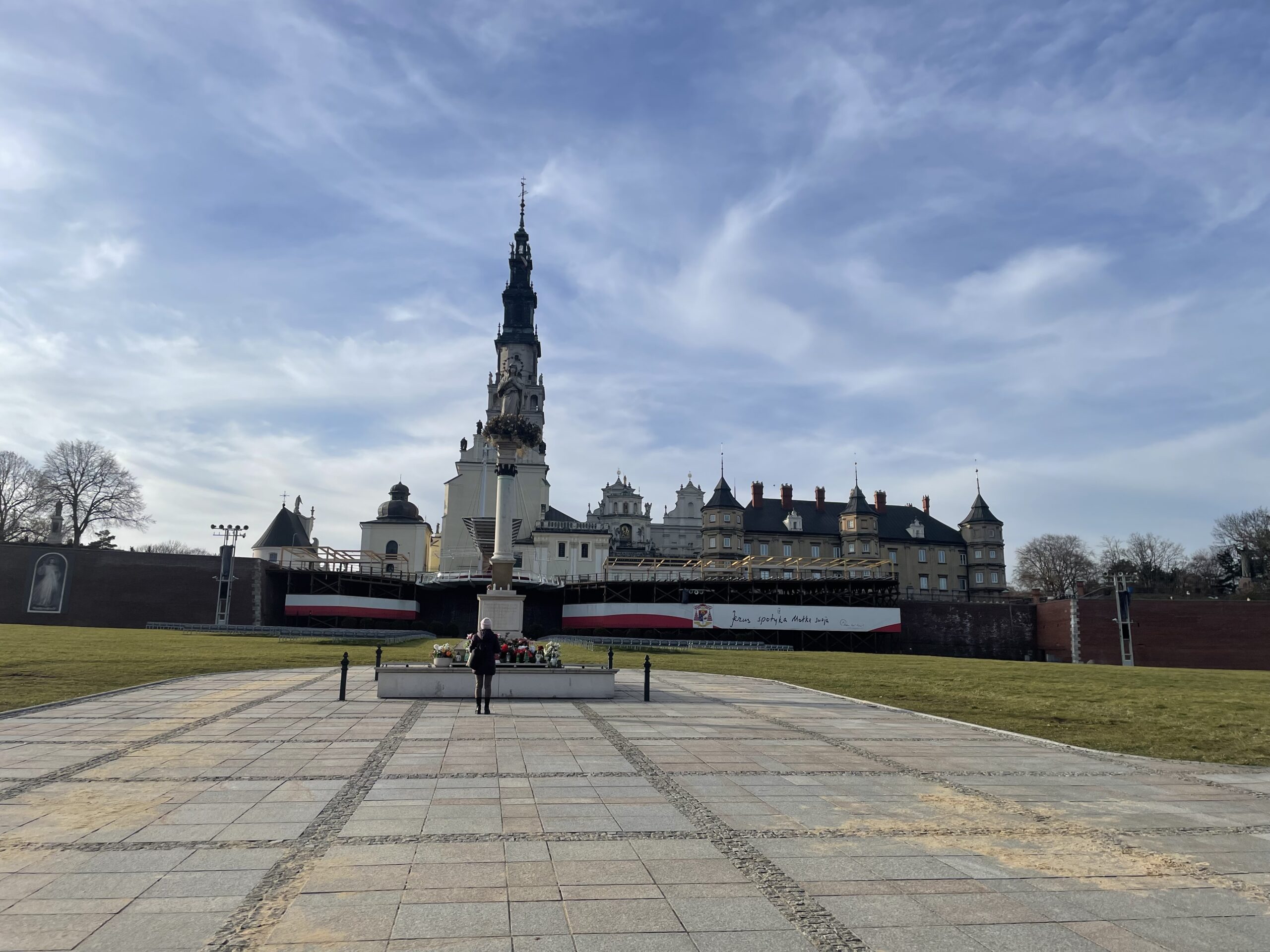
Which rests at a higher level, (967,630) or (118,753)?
(967,630)

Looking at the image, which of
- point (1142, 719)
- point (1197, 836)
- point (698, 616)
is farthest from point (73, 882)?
point (698, 616)

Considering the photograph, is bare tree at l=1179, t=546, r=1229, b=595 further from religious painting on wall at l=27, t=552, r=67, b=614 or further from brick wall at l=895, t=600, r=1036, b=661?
religious painting on wall at l=27, t=552, r=67, b=614

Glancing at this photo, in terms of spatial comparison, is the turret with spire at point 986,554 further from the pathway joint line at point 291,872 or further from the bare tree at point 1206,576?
the pathway joint line at point 291,872

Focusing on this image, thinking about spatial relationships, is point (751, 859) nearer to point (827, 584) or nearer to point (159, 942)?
point (159, 942)

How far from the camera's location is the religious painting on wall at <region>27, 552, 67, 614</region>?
151 feet

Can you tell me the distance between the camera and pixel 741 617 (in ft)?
177

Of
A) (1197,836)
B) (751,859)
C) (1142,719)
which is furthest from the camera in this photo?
(1142,719)

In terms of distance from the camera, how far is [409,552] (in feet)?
256

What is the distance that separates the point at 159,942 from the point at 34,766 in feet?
22.3

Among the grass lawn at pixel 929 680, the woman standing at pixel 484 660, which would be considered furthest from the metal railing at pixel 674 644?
the woman standing at pixel 484 660

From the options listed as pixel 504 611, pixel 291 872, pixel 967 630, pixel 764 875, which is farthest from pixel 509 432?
pixel 967 630

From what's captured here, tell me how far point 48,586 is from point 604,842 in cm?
5137

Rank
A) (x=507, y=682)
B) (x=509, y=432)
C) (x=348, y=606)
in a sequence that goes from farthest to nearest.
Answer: (x=348, y=606), (x=509, y=432), (x=507, y=682)

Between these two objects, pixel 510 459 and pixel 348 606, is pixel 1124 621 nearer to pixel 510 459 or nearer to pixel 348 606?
pixel 510 459
